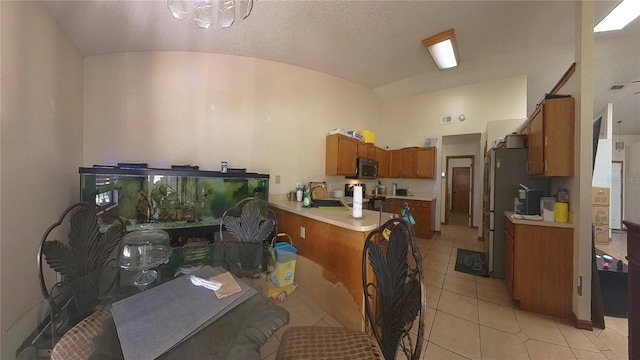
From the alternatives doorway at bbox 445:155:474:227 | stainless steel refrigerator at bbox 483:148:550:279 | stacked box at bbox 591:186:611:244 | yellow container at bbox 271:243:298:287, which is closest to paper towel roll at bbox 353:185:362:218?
yellow container at bbox 271:243:298:287

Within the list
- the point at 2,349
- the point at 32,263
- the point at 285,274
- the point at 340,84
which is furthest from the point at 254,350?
the point at 340,84

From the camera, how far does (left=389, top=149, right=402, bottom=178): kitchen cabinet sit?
15.9 feet

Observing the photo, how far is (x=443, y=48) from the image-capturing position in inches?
103

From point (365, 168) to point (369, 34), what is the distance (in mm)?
2187

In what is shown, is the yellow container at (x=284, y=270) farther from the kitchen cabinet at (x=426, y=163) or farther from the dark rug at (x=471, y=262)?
the kitchen cabinet at (x=426, y=163)

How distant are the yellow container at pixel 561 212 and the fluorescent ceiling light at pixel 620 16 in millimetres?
1849

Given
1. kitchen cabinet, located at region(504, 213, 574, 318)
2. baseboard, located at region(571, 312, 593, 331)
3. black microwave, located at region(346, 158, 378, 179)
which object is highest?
black microwave, located at region(346, 158, 378, 179)

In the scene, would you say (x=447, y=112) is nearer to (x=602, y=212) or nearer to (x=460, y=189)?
(x=460, y=189)

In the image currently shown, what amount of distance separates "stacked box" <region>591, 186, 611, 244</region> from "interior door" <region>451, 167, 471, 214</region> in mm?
2522

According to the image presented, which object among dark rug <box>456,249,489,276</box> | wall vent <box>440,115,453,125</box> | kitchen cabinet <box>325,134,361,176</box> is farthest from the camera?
wall vent <box>440,115,453,125</box>

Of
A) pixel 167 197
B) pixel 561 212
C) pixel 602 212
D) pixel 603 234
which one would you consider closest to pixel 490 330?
pixel 561 212

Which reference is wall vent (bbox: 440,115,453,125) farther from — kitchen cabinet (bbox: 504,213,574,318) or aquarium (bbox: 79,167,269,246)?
aquarium (bbox: 79,167,269,246)

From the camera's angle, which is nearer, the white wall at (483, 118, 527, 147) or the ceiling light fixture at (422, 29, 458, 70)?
the ceiling light fixture at (422, 29, 458, 70)

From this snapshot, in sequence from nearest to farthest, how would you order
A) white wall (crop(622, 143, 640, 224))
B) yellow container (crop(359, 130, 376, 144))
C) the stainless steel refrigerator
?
the stainless steel refrigerator, yellow container (crop(359, 130, 376, 144)), white wall (crop(622, 143, 640, 224))
